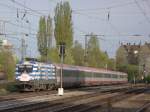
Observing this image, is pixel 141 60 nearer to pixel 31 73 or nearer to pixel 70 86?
pixel 70 86

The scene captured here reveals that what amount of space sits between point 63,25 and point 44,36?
4.15m

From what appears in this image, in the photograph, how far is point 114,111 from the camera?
880 inches

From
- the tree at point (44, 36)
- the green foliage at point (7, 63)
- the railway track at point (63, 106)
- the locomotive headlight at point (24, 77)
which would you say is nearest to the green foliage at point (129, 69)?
the tree at point (44, 36)

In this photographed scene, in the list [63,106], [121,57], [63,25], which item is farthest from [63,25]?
[121,57]

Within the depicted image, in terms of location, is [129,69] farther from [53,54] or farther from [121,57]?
[53,54]

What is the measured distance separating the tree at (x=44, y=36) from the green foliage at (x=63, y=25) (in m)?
2.48

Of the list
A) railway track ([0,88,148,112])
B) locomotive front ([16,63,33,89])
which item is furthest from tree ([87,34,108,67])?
railway track ([0,88,148,112])

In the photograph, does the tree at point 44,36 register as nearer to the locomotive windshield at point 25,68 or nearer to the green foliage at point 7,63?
the green foliage at point 7,63

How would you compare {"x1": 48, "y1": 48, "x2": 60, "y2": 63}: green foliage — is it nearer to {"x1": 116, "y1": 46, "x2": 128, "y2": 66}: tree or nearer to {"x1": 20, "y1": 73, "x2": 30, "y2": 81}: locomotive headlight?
{"x1": 20, "y1": 73, "x2": 30, "y2": 81}: locomotive headlight

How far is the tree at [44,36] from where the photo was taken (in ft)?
A: 234

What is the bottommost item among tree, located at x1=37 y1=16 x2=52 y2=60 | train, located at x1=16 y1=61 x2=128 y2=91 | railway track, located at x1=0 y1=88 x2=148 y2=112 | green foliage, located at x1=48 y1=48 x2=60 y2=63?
railway track, located at x1=0 y1=88 x2=148 y2=112

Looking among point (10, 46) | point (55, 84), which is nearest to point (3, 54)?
point (10, 46)

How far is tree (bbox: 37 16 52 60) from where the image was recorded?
71438 millimetres

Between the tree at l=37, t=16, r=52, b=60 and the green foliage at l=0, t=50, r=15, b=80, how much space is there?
5196mm
